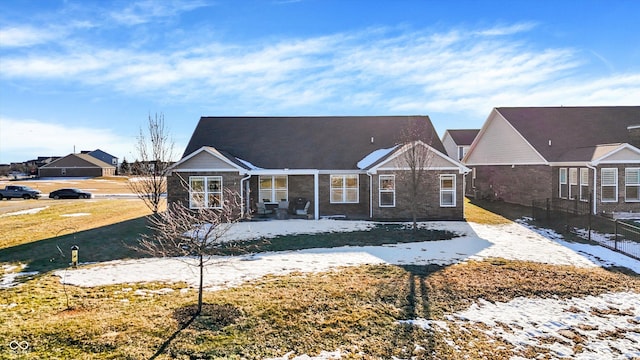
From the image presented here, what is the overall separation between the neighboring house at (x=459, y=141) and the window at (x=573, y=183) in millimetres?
19062

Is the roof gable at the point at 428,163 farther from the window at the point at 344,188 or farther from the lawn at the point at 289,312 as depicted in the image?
the lawn at the point at 289,312

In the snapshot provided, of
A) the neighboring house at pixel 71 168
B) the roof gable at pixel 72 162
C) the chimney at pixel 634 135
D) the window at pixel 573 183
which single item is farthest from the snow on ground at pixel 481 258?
the roof gable at pixel 72 162

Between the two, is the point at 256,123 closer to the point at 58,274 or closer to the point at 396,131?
the point at 396,131

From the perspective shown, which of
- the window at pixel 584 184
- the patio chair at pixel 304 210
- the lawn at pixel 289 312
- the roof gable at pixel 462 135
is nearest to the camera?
the lawn at pixel 289 312

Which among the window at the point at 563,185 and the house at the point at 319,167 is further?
the window at the point at 563,185

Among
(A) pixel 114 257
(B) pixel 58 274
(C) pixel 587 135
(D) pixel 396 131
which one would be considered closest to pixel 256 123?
(D) pixel 396 131

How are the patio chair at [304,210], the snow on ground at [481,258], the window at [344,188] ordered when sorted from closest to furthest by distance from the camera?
the snow on ground at [481,258] < the patio chair at [304,210] < the window at [344,188]

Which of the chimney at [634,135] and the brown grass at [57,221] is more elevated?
the chimney at [634,135]

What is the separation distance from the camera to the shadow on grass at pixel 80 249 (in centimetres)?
1258

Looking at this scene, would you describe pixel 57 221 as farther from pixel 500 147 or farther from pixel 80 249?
pixel 500 147

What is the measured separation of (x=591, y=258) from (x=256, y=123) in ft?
69.6

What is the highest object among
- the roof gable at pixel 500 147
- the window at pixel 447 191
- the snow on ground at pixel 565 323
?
the roof gable at pixel 500 147

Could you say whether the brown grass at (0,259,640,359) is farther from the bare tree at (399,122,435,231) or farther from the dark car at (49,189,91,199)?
the dark car at (49,189,91,199)

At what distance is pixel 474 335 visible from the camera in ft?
23.3
